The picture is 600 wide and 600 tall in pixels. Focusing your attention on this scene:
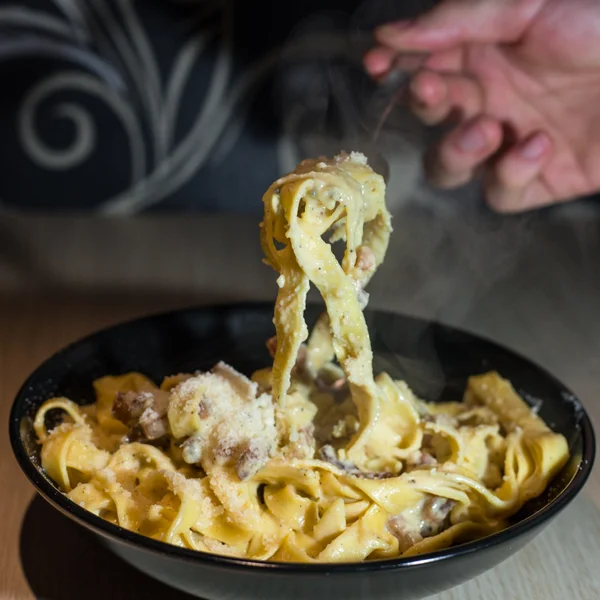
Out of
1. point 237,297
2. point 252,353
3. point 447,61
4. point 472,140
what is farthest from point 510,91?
point 252,353

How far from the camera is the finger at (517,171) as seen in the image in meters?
1.75

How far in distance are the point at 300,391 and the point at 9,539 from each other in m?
0.47

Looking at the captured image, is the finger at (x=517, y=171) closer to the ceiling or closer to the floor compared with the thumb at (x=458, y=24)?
closer to the floor

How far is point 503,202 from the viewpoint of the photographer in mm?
1854

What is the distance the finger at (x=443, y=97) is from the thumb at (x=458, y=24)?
74mm

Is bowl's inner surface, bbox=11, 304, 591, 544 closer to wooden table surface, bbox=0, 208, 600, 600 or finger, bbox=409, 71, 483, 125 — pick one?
wooden table surface, bbox=0, 208, 600, 600

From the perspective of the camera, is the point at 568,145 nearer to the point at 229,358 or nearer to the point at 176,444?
the point at 229,358

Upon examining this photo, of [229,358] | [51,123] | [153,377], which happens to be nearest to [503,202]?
[229,358]

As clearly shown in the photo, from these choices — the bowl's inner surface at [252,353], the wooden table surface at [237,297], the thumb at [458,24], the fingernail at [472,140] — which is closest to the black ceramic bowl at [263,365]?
the bowl's inner surface at [252,353]

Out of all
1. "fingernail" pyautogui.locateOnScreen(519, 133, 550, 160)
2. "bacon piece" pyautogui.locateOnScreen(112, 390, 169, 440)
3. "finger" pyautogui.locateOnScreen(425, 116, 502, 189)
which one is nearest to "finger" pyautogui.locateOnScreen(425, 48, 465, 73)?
"finger" pyautogui.locateOnScreen(425, 116, 502, 189)

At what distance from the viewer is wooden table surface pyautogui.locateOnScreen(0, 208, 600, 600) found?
1100mm

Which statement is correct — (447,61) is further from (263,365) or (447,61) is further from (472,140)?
(263,365)

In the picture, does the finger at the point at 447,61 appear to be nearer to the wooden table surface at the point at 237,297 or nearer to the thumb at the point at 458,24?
the thumb at the point at 458,24

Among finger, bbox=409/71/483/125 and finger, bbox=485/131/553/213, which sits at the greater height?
finger, bbox=409/71/483/125
